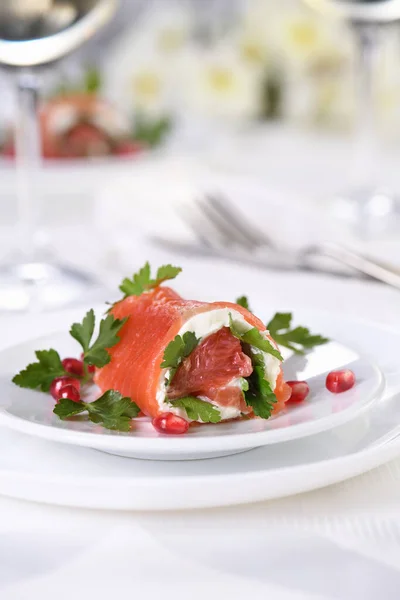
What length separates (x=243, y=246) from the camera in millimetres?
1795

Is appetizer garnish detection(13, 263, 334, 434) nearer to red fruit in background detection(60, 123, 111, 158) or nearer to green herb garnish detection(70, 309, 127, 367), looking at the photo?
green herb garnish detection(70, 309, 127, 367)

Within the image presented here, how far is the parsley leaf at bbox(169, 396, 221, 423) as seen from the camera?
2.92 feet

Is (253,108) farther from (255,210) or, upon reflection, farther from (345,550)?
(345,550)

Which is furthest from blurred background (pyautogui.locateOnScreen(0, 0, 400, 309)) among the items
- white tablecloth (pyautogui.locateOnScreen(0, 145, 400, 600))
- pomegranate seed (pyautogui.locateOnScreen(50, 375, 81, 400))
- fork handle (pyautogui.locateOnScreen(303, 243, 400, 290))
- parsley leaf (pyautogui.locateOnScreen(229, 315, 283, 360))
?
white tablecloth (pyautogui.locateOnScreen(0, 145, 400, 600))

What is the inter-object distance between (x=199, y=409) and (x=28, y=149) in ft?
3.35

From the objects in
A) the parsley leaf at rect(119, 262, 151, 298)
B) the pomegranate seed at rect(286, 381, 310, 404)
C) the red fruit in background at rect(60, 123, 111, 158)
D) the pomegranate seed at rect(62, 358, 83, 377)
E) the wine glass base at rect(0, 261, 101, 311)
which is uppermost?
the parsley leaf at rect(119, 262, 151, 298)

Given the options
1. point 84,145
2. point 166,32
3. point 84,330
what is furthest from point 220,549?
point 166,32

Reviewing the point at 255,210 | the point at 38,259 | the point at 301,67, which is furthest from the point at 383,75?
the point at 38,259

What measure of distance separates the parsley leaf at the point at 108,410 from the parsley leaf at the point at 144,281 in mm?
205

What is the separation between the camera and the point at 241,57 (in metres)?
3.31

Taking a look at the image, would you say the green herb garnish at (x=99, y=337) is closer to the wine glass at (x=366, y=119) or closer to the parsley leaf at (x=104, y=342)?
the parsley leaf at (x=104, y=342)

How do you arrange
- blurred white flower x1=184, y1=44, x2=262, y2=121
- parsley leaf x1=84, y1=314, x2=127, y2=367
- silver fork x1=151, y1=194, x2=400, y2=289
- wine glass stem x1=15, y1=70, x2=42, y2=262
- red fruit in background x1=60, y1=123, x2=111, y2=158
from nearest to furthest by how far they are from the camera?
1. parsley leaf x1=84, y1=314, x2=127, y2=367
2. silver fork x1=151, y1=194, x2=400, y2=289
3. wine glass stem x1=15, y1=70, x2=42, y2=262
4. red fruit in background x1=60, y1=123, x2=111, y2=158
5. blurred white flower x1=184, y1=44, x2=262, y2=121

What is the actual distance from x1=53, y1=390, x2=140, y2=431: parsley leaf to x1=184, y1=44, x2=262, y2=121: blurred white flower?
2413 mm

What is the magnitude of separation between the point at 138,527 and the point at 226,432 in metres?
0.13
